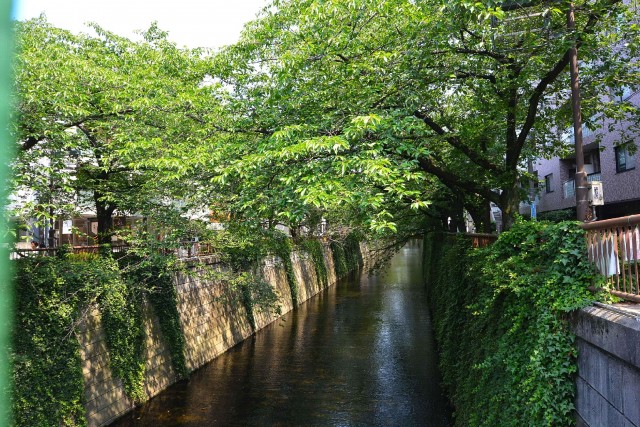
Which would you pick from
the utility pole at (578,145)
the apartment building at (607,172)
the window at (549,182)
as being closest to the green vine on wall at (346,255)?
the window at (549,182)

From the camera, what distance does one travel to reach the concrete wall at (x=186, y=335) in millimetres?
11727

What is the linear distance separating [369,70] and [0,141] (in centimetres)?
912

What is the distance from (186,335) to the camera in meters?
16.9

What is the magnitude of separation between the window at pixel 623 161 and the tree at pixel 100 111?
15.9m

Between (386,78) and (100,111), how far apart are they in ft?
24.1

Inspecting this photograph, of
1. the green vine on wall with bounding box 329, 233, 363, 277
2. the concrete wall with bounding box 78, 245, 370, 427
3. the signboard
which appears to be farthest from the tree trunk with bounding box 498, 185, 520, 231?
the green vine on wall with bounding box 329, 233, 363, 277

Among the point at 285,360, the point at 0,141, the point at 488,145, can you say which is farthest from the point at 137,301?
the point at 0,141

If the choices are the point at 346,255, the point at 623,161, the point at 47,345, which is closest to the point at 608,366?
the point at 47,345

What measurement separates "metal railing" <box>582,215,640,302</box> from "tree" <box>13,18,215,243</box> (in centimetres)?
784

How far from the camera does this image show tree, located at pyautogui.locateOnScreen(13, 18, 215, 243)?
31.4 feet

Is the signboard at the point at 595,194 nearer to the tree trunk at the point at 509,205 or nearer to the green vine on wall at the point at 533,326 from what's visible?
the green vine on wall at the point at 533,326

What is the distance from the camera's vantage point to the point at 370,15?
9.95 meters

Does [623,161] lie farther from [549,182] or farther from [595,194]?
[595,194]

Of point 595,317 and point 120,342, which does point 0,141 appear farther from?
point 120,342
